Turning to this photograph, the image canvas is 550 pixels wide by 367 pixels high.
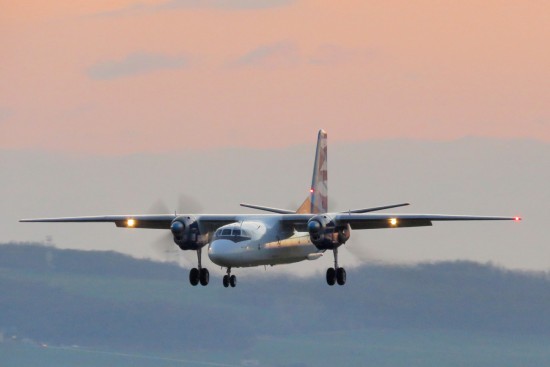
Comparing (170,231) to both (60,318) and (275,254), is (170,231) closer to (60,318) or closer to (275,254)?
(275,254)

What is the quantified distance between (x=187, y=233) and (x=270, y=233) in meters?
5.34

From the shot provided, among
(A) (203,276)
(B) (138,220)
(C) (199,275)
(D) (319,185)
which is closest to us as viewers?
(C) (199,275)

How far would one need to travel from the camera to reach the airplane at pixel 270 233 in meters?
85.9

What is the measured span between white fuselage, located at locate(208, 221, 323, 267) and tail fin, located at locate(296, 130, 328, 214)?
18.0ft

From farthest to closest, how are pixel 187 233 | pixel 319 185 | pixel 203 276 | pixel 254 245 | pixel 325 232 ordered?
1. pixel 319 185
2. pixel 203 276
3. pixel 187 233
4. pixel 325 232
5. pixel 254 245

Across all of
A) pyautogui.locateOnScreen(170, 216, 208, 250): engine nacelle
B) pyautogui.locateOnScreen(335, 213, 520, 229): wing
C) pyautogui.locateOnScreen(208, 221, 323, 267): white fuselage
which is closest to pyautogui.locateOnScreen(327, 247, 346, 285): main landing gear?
pyautogui.locateOnScreen(208, 221, 323, 267): white fuselage

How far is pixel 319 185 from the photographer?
100562 millimetres

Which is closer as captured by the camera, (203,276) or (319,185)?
(203,276)

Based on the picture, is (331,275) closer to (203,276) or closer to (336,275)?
(336,275)

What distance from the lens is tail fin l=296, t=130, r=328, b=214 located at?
98125mm

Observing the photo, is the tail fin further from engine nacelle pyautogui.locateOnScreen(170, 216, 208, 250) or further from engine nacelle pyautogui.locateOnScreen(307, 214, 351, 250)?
engine nacelle pyautogui.locateOnScreen(170, 216, 208, 250)

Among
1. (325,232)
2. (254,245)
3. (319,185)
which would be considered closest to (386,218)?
(325,232)

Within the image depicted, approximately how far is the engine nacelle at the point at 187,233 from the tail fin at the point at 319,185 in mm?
8459

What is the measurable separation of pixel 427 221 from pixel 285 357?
106098 millimetres
